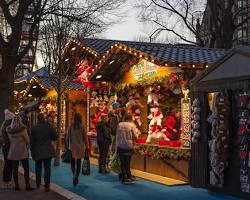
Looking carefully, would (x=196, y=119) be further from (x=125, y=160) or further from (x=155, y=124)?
(x=155, y=124)

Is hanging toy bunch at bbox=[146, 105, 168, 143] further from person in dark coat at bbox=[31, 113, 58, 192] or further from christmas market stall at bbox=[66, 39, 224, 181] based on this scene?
person in dark coat at bbox=[31, 113, 58, 192]

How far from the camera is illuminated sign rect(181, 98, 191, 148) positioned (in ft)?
41.9

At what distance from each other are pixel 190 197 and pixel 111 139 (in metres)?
4.56

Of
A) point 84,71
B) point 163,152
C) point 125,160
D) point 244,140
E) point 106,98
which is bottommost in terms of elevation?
point 125,160

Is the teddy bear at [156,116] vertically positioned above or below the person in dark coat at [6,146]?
above

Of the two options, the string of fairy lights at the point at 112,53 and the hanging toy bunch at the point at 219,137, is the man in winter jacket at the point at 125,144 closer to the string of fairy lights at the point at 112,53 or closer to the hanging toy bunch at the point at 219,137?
the string of fairy lights at the point at 112,53

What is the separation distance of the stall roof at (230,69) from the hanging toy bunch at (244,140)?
428 millimetres

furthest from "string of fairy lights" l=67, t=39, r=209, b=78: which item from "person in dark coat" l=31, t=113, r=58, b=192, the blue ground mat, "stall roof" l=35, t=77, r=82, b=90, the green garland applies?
"stall roof" l=35, t=77, r=82, b=90

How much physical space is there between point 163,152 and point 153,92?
268 centimetres

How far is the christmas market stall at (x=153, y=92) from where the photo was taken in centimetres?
1298

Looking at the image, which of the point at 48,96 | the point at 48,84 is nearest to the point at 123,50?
the point at 48,84

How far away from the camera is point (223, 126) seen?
33.4 feet

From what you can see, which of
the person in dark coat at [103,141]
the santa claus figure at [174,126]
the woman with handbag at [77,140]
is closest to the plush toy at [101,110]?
the person in dark coat at [103,141]

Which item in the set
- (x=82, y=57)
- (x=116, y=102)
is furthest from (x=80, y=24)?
(x=116, y=102)
